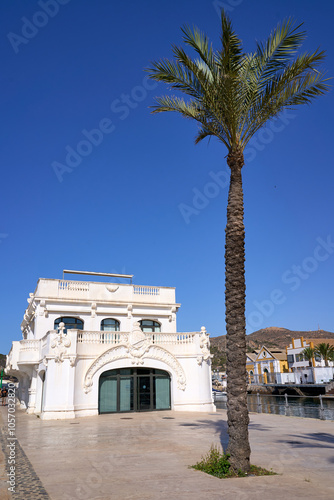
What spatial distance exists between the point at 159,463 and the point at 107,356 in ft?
51.0

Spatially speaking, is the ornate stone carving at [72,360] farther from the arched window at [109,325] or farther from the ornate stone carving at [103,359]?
the arched window at [109,325]

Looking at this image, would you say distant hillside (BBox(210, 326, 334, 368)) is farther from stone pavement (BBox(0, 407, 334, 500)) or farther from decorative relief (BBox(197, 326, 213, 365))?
stone pavement (BBox(0, 407, 334, 500))

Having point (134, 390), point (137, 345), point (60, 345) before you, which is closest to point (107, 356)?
point (137, 345)

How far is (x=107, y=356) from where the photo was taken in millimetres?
24938

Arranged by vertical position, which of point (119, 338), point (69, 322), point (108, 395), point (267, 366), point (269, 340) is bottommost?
point (108, 395)

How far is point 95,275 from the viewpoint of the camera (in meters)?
34.3

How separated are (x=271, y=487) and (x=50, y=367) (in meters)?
18.3

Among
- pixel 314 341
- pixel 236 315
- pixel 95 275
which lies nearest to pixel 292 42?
pixel 236 315

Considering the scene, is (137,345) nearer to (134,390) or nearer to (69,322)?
(134,390)

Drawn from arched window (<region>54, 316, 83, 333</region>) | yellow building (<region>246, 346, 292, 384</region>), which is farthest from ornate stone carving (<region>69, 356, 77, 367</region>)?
yellow building (<region>246, 346, 292, 384</region>)

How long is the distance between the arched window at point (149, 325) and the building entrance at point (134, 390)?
20.2 ft

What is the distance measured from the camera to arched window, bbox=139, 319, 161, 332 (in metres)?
32.4

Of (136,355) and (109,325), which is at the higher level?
(109,325)

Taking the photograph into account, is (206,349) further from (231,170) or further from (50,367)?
(231,170)
